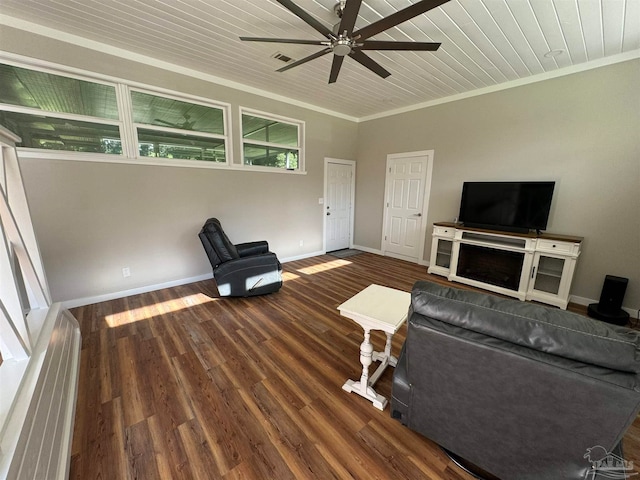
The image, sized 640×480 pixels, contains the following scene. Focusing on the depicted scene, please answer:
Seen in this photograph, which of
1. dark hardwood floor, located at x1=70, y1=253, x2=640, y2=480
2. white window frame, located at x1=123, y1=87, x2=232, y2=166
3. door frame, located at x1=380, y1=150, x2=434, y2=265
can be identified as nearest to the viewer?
dark hardwood floor, located at x1=70, y1=253, x2=640, y2=480

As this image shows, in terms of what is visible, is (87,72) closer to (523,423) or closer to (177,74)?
(177,74)

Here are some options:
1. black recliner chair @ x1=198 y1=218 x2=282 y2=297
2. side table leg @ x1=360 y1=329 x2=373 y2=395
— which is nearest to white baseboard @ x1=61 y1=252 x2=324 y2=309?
black recliner chair @ x1=198 y1=218 x2=282 y2=297

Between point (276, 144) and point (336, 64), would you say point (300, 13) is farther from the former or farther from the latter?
point (276, 144)

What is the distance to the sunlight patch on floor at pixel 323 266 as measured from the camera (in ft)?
14.2

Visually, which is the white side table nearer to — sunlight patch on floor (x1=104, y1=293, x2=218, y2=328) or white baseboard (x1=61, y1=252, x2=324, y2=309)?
sunlight patch on floor (x1=104, y1=293, x2=218, y2=328)

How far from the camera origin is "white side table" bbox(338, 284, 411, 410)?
1.56 m

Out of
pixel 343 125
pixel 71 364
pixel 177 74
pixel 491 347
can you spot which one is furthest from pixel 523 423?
pixel 343 125

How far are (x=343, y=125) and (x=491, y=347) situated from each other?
5.15 meters

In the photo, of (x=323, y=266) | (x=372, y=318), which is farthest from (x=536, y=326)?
(x=323, y=266)

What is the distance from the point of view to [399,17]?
66.0 inches

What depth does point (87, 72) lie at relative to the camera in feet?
8.83

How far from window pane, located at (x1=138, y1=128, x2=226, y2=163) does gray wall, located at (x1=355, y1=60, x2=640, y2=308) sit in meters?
3.68

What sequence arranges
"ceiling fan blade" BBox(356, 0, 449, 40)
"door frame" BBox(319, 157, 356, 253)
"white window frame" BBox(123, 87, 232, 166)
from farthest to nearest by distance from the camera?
"door frame" BBox(319, 157, 356, 253) → "white window frame" BBox(123, 87, 232, 166) → "ceiling fan blade" BBox(356, 0, 449, 40)

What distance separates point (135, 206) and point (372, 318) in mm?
3258
